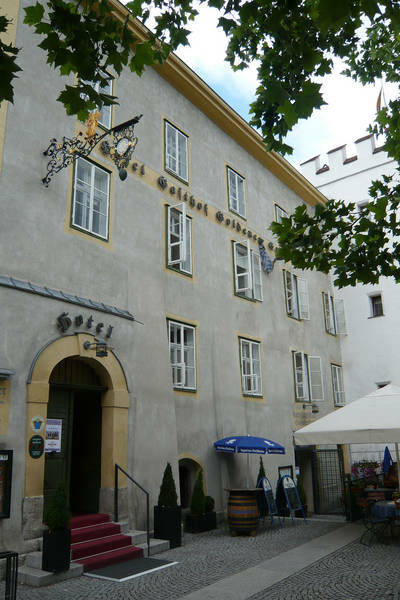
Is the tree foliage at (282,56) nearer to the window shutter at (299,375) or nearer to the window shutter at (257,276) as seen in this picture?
the window shutter at (257,276)

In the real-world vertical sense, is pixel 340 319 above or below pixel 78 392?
above

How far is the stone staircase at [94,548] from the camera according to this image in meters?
7.91

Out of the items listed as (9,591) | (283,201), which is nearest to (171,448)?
(9,591)

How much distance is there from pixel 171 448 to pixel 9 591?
6156 mm

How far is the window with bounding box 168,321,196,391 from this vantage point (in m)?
13.5

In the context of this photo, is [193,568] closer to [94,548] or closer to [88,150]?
[94,548]

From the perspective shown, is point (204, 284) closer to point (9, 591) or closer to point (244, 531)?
point (244, 531)

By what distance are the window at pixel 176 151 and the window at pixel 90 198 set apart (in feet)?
9.09

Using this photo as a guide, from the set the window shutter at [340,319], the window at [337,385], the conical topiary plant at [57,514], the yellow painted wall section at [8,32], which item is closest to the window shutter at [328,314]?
the window shutter at [340,319]

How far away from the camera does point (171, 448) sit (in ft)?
39.1

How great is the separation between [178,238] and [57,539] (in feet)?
28.6

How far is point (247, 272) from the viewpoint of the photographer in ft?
55.0

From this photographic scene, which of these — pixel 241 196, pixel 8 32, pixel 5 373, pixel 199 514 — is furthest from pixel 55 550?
pixel 241 196

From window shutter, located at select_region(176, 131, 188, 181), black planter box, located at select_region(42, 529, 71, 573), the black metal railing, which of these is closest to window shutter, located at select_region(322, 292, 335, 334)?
window shutter, located at select_region(176, 131, 188, 181)
